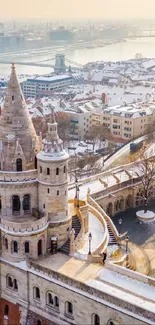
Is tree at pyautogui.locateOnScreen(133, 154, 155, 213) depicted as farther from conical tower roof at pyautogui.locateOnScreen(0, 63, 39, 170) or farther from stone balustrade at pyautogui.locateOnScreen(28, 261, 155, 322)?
stone balustrade at pyautogui.locateOnScreen(28, 261, 155, 322)

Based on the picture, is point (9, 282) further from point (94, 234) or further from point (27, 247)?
point (94, 234)

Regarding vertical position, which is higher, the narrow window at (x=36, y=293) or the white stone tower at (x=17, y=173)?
the white stone tower at (x=17, y=173)

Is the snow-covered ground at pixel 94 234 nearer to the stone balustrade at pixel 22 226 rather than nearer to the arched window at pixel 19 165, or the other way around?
the stone balustrade at pixel 22 226

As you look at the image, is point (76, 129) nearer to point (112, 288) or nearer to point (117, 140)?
point (117, 140)

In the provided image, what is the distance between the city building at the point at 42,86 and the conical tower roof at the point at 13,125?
4331 inches

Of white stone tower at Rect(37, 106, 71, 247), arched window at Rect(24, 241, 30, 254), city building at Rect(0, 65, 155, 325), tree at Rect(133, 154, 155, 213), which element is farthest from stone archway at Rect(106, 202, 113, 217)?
arched window at Rect(24, 241, 30, 254)

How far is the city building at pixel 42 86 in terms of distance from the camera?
152 m

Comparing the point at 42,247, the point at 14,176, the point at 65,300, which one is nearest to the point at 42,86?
the point at 14,176

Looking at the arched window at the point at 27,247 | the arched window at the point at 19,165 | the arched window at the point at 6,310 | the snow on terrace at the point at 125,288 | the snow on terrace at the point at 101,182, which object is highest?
the arched window at the point at 19,165

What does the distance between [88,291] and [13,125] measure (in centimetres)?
1299

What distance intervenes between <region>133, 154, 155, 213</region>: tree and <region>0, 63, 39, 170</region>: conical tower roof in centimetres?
2243

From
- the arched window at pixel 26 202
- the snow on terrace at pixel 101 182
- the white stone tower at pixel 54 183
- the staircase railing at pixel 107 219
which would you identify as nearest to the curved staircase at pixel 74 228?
the white stone tower at pixel 54 183

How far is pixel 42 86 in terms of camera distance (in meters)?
153

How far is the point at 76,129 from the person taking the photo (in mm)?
99875
